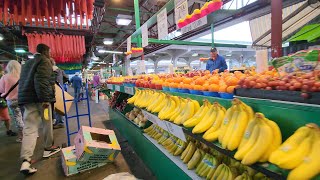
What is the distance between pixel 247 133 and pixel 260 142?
0.47ft

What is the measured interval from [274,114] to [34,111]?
3.51 meters

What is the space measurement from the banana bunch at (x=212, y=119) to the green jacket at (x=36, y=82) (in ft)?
8.69

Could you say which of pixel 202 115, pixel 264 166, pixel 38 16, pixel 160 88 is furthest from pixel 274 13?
pixel 38 16

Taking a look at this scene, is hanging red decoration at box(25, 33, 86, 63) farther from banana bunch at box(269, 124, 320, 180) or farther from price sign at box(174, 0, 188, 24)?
banana bunch at box(269, 124, 320, 180)

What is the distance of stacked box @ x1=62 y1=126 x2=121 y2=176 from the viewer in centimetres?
291

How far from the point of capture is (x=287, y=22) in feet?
26.3

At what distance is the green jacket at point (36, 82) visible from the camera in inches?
124

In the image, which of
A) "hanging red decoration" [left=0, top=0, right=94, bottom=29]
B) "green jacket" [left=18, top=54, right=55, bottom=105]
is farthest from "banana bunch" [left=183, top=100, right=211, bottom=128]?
"hanging red decoration" [left=0, top=0, right=94, bottom=29]

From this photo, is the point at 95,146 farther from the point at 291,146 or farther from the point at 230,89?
the point at 291,146

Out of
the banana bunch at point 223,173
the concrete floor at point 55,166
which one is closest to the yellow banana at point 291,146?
the banana bunch at point 223,173

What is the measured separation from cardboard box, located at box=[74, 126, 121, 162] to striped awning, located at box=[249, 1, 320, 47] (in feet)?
22.5

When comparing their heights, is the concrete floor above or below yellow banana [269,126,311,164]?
below

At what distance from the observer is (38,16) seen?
3725mm

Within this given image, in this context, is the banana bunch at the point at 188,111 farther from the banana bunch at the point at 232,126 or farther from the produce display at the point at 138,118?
the produce display at the point at 138,118
